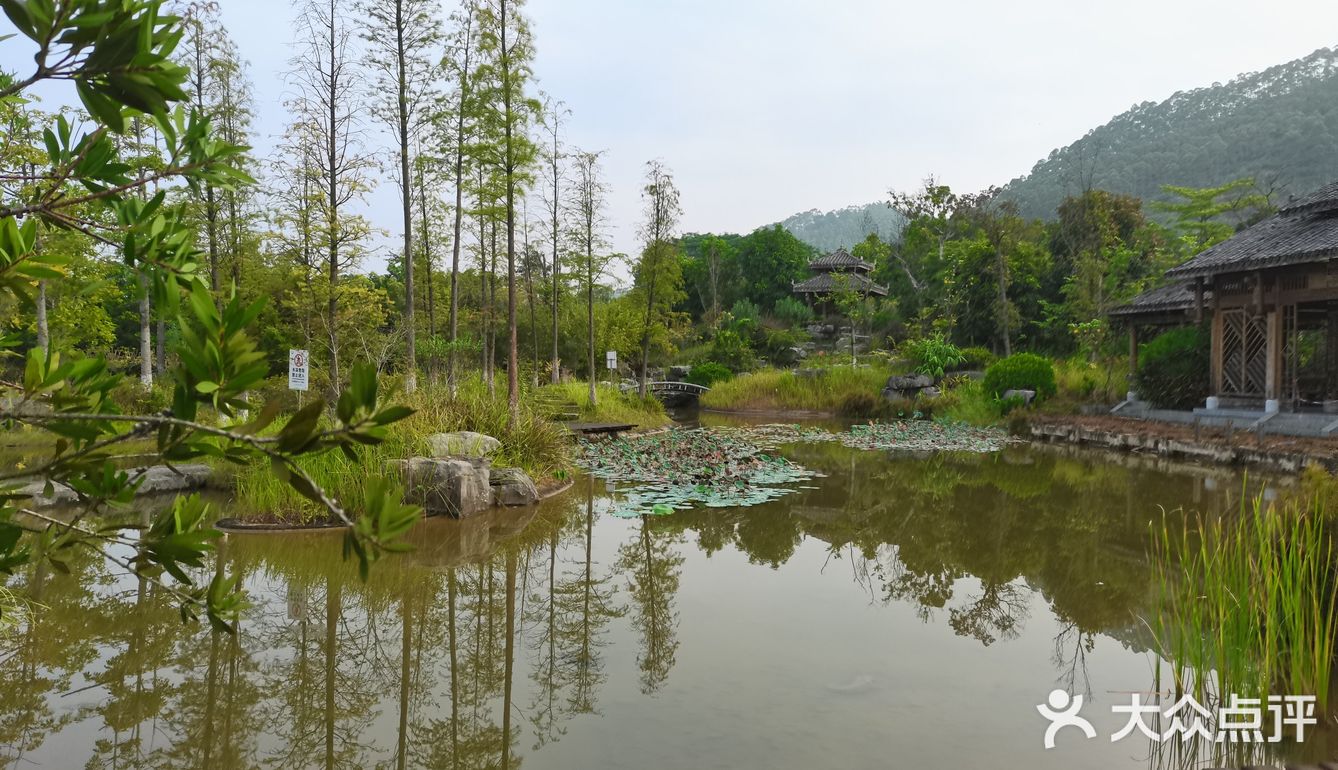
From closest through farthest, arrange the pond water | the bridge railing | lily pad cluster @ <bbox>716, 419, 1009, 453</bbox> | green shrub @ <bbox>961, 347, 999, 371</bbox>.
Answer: the pond water → lily pad cluster @ <bbox>716, 419, 1009, 453</bbox> → green shrub @ <bbox>961, 347, 999, 371</bbox> → the bridge railing

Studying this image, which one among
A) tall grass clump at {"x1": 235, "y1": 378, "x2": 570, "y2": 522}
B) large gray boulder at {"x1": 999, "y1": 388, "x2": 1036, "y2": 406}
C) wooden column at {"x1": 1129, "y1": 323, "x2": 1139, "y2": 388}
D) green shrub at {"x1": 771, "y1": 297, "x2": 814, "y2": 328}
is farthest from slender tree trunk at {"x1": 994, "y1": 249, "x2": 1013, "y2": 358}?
tall grass clump at {"x1": 235, "y1": 378, "x2": 570, "y2": 522}

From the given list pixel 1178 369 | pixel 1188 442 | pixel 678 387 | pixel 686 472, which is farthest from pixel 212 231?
pixel 1178 369

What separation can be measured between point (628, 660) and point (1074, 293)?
20878 millimetres

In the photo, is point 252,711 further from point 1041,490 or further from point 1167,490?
point 1167,490

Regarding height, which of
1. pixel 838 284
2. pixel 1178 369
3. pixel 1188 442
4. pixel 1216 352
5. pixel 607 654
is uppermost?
pixel 838 284

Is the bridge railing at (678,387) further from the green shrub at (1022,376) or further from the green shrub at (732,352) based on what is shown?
the green shrub at (1022,376)

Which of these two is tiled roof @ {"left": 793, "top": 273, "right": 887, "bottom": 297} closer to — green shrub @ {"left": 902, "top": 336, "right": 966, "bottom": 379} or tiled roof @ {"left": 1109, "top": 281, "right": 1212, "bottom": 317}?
green shrub @ {"left": 902, "top": 336, "right": 966, "bottom": 379}

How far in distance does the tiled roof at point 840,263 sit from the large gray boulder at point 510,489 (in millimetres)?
25091

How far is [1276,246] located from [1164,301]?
2.99 meters

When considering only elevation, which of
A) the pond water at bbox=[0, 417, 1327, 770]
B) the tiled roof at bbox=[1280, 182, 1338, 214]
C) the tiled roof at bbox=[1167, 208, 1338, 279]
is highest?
the tiled roof at bbox=[1280, 182, 1338, 214]

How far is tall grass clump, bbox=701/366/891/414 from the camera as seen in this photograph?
2023 centimetres

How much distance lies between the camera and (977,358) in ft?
70.8

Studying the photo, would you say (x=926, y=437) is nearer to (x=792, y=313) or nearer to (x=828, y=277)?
(x=828, y=277)

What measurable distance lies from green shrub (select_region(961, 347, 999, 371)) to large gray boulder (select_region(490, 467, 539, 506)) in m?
17.1
